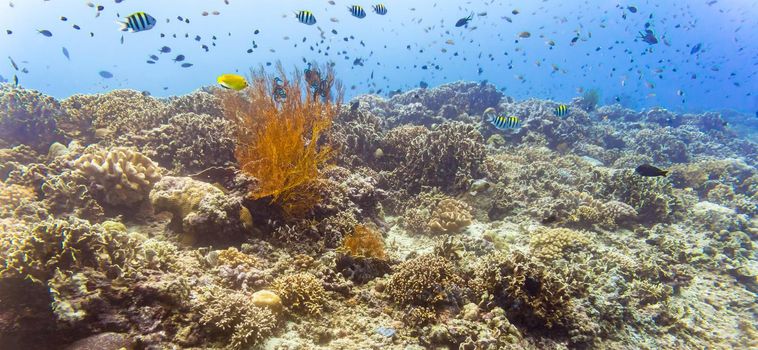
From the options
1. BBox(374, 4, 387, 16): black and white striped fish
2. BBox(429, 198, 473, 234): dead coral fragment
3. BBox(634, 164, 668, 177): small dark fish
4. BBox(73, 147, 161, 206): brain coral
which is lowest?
BBox(429, 198, 473, 234): dead coral fragment

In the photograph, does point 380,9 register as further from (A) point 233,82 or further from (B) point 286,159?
(B) point 286,159

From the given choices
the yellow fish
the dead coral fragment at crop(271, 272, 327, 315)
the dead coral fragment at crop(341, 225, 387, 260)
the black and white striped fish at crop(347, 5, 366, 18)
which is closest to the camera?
→ the dead coral fragment at crop(271, 272, 327, 315)

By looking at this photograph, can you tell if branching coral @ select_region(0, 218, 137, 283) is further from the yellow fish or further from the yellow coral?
the yellow coral

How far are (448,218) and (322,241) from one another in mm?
3382

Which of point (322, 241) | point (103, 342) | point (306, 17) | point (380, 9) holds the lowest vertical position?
point (103, 342)

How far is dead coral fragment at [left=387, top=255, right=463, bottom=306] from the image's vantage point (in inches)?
178

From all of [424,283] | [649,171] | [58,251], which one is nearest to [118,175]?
[58,251]

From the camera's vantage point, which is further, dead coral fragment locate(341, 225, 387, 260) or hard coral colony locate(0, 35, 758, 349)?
dead coral fragment locate(341, 225, 387, 260)

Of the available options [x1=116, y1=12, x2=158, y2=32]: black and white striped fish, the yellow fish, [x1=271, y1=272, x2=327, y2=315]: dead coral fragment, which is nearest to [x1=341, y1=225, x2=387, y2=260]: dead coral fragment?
[x1=271, y1=272, x2=327, y2=315]: dead coral fragment

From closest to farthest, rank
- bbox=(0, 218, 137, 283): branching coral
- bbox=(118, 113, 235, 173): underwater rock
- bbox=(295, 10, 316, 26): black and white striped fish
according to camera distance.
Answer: bbox=(0, 218, 137, 283): branching coral, bbox=(118, 113, 235, 173): underwater rock, bbox=(295, 10, 316, 26): black and white striped fish

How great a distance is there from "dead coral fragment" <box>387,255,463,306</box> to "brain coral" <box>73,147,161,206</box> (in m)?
5.06

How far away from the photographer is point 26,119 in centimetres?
848

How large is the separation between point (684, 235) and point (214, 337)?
1110 centimetres

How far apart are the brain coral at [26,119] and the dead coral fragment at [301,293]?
8600 mm
